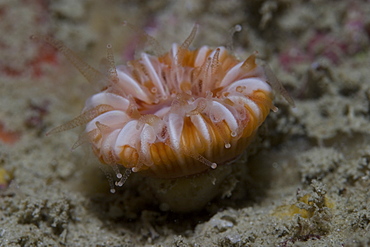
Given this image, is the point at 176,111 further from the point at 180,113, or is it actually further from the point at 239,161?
the point at 239,161

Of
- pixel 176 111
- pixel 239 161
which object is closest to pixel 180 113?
pixel 176 111

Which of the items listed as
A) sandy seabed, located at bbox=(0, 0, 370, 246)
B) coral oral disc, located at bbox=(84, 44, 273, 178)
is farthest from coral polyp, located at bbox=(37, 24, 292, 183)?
sandy seabed, located at bbox=(0, 0, 370, 246)

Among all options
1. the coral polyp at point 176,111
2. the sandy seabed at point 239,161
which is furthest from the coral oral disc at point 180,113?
the sandy seabed at point 239,161

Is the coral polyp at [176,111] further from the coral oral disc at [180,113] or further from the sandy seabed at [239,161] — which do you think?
the sandy seabed at [239,161]

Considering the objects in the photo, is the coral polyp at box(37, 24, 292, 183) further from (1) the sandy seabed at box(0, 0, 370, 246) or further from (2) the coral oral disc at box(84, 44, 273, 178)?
(1) the sandy seabed at box(0, 0, 370, 246)

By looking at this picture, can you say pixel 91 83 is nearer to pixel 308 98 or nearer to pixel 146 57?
pixel 146 57

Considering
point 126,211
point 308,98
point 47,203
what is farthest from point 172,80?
point 308,98
